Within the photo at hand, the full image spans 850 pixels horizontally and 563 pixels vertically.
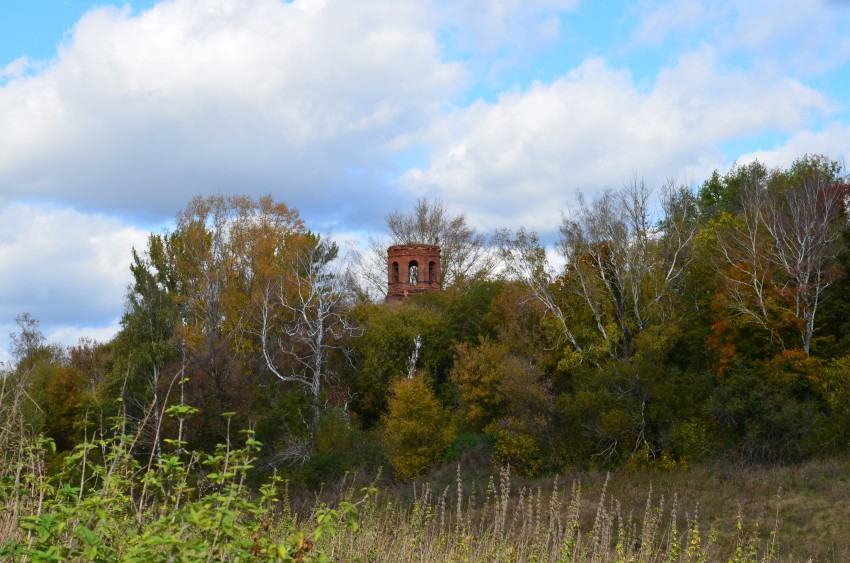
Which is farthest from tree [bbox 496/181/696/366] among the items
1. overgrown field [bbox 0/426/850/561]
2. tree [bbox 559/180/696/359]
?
overgrown field [bbox 0/426/850/561]

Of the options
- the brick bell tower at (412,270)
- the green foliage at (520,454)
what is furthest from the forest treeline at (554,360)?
the brick bell tower at (412,270)

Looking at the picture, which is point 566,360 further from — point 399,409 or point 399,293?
point 399,293

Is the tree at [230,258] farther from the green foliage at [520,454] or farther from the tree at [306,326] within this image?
the green foliage at [520,454]

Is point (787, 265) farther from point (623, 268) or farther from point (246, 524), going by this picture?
point (246, 524)

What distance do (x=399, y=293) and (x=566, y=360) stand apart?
22.3 metres

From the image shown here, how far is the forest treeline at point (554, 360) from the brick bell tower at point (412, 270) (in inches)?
298

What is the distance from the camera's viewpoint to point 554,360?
35.8 metres

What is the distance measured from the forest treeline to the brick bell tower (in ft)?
24.9

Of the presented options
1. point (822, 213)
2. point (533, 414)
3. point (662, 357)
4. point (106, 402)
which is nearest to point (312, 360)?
point (106, 402)

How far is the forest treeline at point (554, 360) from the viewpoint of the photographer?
30.6 m

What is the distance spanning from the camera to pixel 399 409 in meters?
35.7

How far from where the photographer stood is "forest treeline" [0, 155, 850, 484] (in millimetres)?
30594

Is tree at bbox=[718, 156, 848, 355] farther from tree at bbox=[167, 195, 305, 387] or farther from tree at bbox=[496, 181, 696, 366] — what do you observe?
tree at bbox=[167, 195, 305, 387]

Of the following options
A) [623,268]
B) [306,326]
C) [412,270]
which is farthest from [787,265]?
[412,270]
